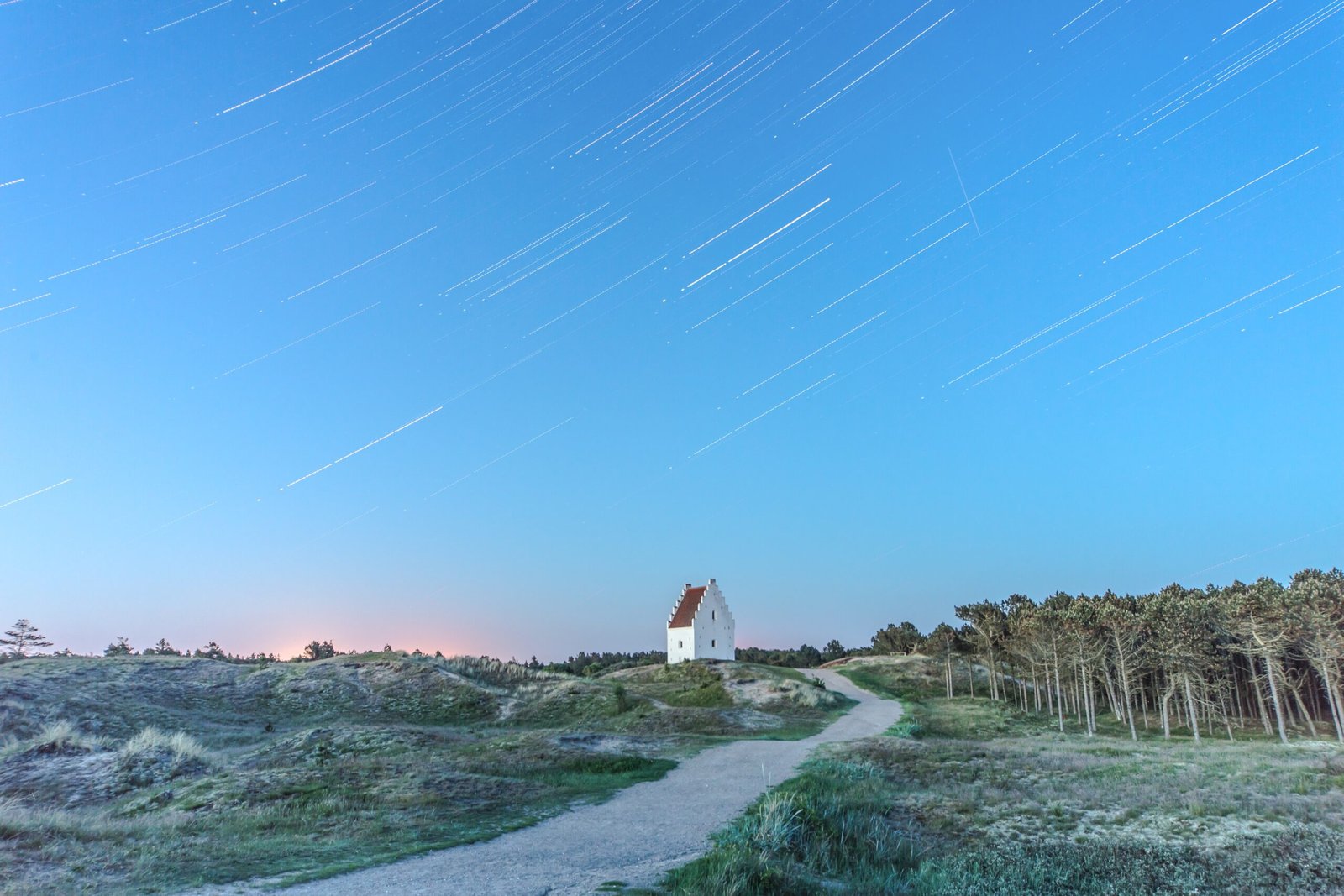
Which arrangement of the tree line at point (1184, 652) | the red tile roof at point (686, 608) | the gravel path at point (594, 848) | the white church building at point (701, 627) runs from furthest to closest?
the red tile roof at point (686, 608), the white church building at point (701, 627), the tree line at point (1184, 652), the gravel path at point (594, 848)

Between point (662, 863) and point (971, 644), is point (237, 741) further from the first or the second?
point (971, 644)

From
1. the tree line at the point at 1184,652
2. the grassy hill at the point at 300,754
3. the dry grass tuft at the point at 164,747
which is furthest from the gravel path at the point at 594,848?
the tree line at the point at 1184,652

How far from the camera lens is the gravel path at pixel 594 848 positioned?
11477 millimetres

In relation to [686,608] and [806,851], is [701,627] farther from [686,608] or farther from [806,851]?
[806,851]

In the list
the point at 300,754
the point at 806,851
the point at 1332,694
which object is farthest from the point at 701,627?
the point at 806,851

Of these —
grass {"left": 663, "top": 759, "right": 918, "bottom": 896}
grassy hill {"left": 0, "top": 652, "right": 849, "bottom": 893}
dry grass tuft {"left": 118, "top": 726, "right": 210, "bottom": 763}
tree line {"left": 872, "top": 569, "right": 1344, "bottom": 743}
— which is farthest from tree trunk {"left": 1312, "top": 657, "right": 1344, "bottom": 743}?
dry grass tuft {"left": 118, "top": 726, "right": 210, "bottom": 763}

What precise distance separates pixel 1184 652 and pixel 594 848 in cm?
4774

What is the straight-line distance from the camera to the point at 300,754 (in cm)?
2756

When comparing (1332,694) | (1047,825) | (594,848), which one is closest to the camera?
(594,848)

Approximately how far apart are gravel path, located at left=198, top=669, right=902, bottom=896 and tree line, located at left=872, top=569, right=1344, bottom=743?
121 ft

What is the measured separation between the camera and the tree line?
1788 inches

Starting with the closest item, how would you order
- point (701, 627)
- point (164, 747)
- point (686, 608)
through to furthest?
point (164, 747), point (701, 627), point (686, 608)

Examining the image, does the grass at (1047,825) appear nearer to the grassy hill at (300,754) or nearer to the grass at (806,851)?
the grass at (806,851)

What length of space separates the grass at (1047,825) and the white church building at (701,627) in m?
50.7
